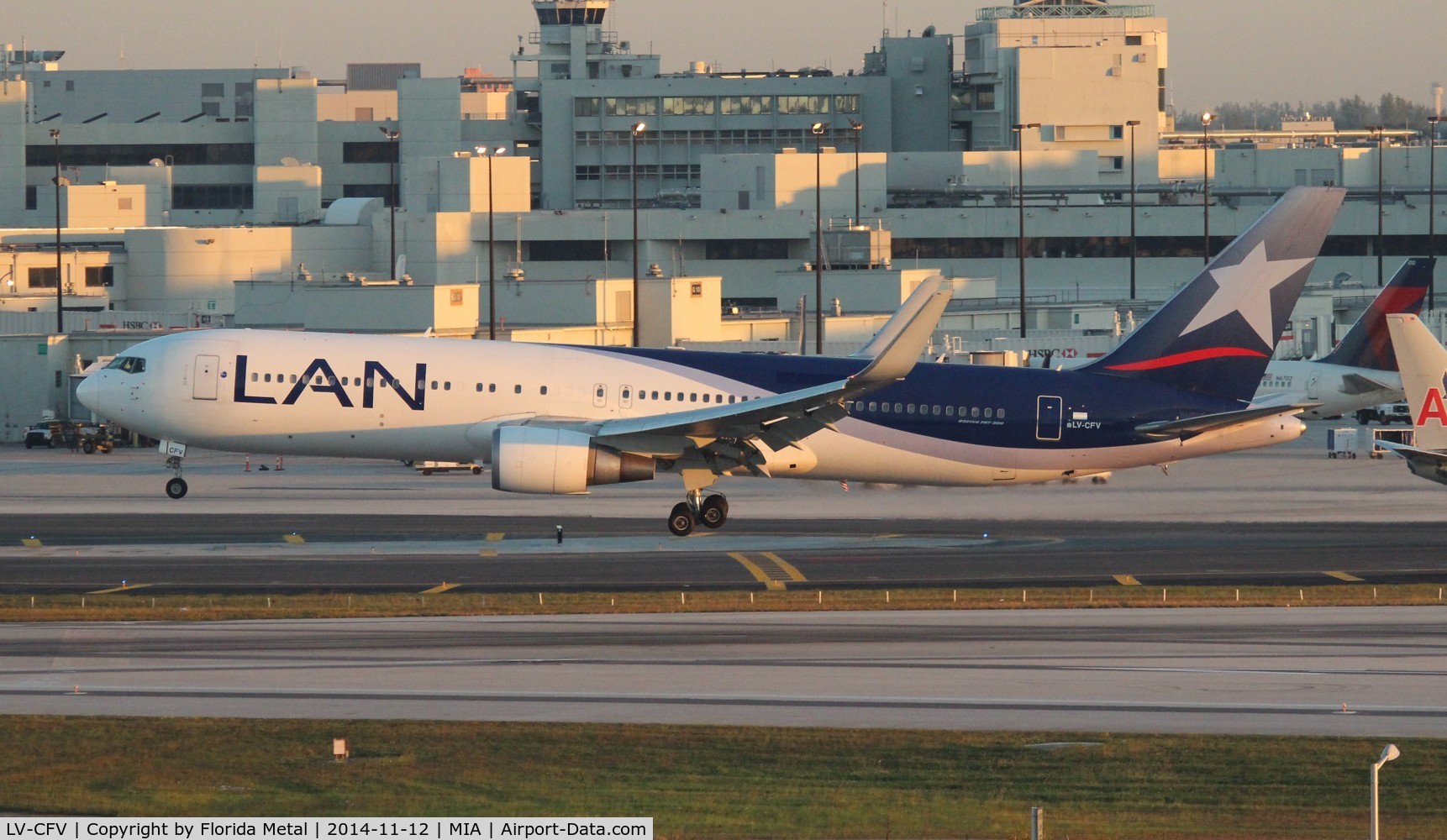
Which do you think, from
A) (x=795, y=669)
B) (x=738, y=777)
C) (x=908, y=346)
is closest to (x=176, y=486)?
(x=908, y=346)

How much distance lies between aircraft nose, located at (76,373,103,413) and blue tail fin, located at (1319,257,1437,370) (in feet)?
147

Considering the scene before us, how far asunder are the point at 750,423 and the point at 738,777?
19.2 meters

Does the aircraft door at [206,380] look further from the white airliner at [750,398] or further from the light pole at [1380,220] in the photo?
the light pole at [1380,220]

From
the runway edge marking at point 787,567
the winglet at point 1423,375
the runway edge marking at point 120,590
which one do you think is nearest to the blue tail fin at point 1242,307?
the winglet at point 1423,375

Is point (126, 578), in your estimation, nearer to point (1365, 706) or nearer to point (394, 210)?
point (1365, 706)

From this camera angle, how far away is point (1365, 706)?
27141mm

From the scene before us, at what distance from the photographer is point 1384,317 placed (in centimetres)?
7169

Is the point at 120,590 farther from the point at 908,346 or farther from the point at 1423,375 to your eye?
the point at 1423,375

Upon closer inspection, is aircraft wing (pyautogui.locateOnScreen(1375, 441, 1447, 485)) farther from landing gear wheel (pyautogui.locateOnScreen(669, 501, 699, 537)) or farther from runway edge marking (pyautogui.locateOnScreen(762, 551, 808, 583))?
landing gear wheel (pyautogui.locateOnScreen(669, 501, 699, 537))

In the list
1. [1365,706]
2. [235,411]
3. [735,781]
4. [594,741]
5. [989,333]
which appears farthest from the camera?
[989,333]

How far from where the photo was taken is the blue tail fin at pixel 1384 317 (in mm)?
65938

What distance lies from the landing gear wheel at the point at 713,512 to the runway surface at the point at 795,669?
10092mm

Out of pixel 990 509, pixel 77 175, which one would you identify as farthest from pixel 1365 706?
pixel 77 175

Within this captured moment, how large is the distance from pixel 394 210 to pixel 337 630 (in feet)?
295
